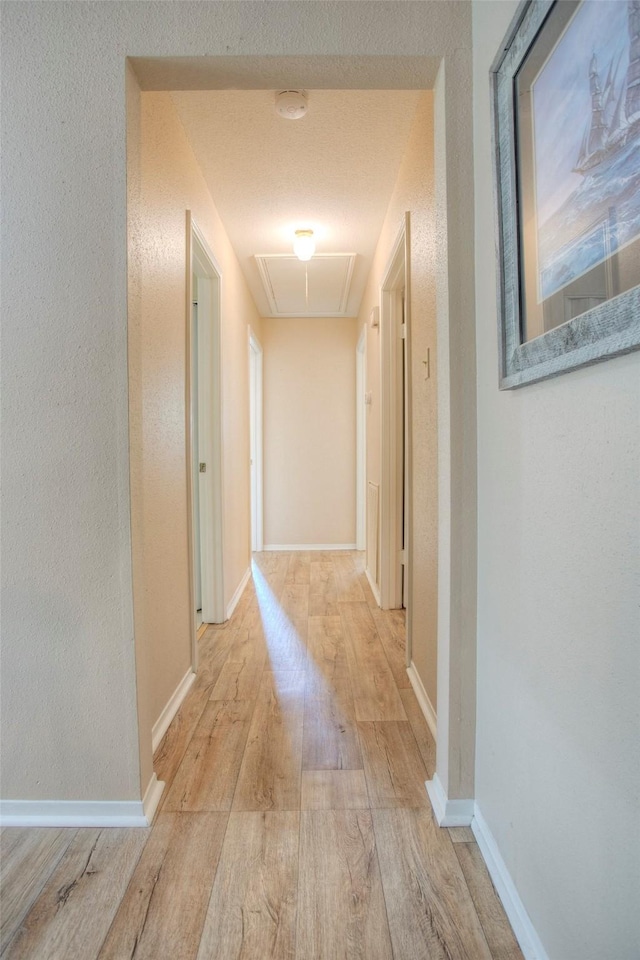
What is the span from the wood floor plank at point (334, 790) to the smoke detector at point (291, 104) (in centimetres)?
240

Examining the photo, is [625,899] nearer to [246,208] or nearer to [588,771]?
[588,771]

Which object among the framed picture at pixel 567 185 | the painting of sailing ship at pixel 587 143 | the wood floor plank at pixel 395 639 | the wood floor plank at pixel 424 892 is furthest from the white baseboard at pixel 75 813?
the painting of sailing ship at pixel 587 143

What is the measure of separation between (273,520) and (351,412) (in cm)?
142

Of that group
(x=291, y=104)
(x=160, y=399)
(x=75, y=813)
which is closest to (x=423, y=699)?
(x=75, y=813)

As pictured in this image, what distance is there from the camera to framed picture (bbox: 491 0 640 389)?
0.63 metres

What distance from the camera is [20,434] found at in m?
A: 1.32

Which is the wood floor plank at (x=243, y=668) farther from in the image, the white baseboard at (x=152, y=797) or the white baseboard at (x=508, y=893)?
the white baseboard at (x=508, y=893)

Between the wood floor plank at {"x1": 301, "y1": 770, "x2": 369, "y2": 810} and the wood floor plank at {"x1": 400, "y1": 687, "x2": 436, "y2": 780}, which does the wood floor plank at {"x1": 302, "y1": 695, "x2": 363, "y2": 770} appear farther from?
the wood floor plank at {"x1": 400, "y1": 687, "x2": 436, "y2": 780}

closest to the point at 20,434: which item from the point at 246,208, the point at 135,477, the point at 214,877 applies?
the point at 135,477

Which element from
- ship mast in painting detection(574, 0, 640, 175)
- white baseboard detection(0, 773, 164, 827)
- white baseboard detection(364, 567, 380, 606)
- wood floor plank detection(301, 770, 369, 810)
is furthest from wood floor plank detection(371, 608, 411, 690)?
ship mast in painting detection(574, 0, 640, 175)

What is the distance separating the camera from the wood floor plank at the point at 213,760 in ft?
4.75

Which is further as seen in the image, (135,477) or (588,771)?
(135,477)

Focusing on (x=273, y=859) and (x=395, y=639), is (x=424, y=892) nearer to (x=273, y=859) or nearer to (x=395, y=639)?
(x=273, y=859)

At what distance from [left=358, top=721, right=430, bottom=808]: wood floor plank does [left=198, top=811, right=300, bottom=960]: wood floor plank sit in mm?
284
